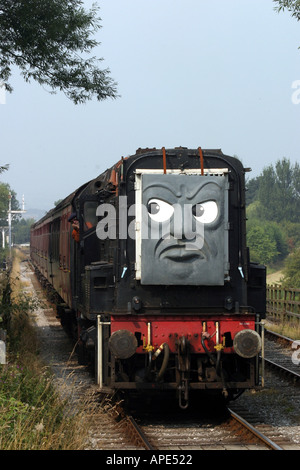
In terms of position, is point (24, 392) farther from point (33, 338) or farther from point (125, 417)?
point (33, 338)

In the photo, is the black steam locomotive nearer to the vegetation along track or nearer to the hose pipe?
the hose pipe

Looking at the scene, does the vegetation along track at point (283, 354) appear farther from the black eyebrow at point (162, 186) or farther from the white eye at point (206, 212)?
the black eyebrow at point (162, 186)

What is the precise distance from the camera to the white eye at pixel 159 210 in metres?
8.54

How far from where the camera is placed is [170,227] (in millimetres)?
8516

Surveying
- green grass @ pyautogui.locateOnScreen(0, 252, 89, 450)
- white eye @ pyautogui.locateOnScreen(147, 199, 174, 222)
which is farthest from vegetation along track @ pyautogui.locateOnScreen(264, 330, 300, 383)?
green grass @ pyautogui.locateOnScreen(0, 252, 89, 450)

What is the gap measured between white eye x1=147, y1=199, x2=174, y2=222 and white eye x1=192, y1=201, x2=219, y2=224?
1.03 feet

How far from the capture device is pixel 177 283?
339 inches

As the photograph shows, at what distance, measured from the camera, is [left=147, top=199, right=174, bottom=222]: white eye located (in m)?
8.54

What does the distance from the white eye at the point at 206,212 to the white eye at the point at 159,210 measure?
32 centimetres

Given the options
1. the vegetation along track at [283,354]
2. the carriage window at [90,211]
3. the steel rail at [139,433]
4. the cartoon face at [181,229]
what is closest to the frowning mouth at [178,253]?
the cartoon face at [181,229]

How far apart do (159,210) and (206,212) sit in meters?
0.60

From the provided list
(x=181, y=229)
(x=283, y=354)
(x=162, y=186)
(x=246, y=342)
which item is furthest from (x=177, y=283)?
(x=283, y=354)
